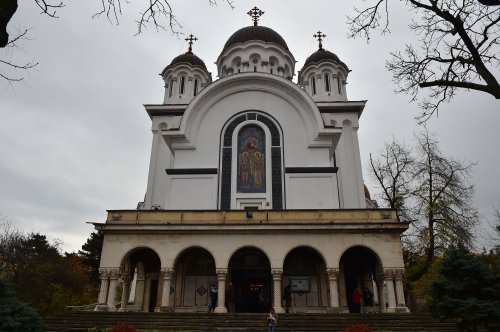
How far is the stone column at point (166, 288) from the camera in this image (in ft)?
53.0

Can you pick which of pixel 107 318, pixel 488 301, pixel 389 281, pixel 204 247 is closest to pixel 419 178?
pixel 389 281

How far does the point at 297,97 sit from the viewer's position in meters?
22.9

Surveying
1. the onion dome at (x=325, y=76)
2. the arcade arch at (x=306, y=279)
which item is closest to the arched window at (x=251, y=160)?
the arcade arch at (x=306, y=279)

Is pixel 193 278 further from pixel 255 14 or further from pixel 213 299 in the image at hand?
pixel 255 14

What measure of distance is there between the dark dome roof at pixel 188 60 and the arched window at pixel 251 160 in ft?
40.9

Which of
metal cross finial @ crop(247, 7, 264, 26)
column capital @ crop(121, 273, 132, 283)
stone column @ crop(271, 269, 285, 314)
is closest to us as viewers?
stone column @ crop(271, 269, 285, 314)

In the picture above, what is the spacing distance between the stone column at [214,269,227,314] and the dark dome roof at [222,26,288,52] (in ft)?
71.0

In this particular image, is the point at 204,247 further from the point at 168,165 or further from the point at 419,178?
the point at 419,178

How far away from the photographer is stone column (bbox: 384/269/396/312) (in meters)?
15.8

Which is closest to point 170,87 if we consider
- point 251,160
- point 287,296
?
point 251,160

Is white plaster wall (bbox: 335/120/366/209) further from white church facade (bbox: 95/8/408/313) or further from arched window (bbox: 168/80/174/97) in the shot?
arched window (bbox: 168/80/174/97)

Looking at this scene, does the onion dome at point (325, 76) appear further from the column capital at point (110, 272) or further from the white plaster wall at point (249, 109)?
the column capital at point (110, 272)

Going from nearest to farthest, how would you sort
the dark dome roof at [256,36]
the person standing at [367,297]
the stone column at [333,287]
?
the stone column at [333,287]
the person standing at [367,297]
the dark dome roof at [256,36]

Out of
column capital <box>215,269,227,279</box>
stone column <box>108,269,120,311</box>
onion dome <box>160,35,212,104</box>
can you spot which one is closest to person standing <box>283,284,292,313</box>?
column capital <box>215,269,227,279</box>
